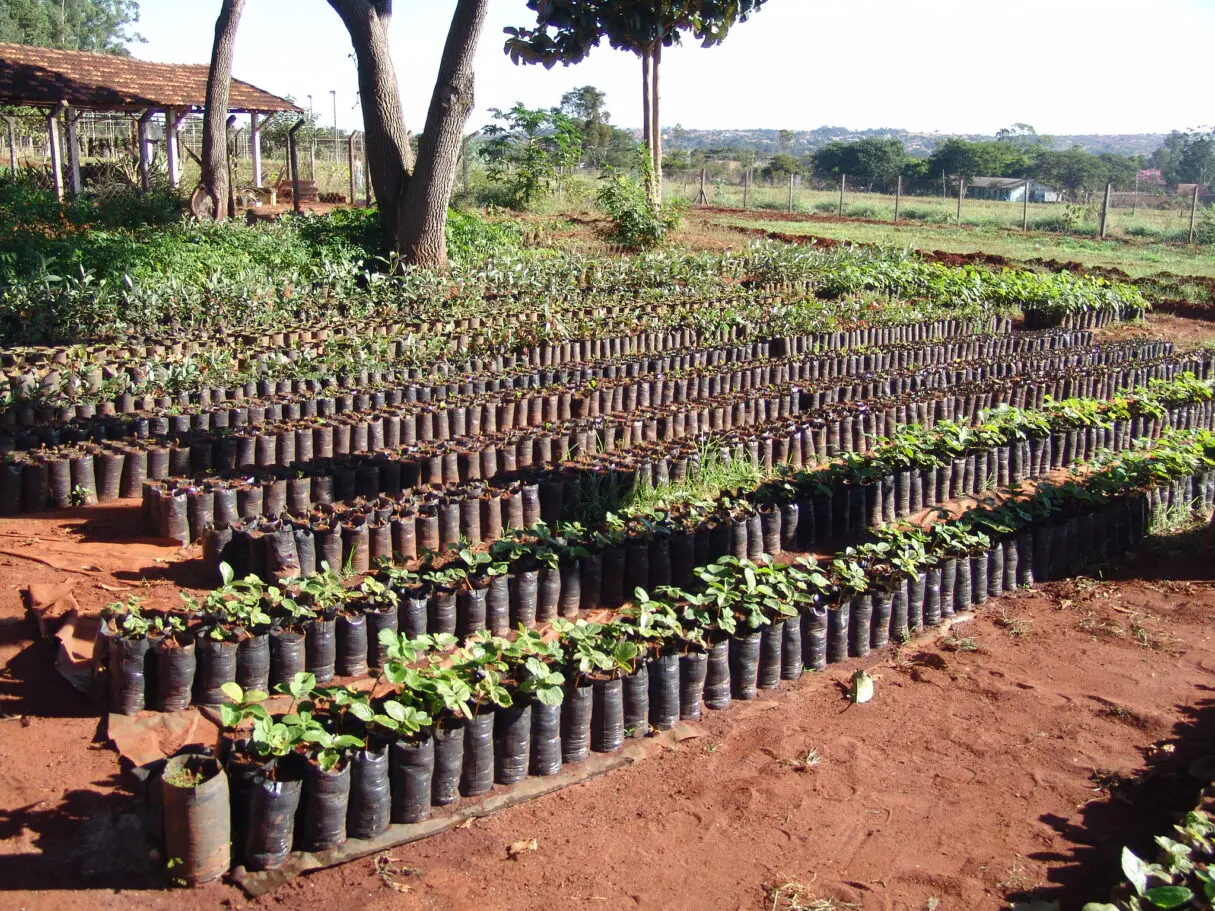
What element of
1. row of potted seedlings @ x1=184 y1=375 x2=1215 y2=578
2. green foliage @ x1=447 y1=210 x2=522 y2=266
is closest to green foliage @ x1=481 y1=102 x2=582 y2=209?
green foliage @ x1=447 y1=210 x2=522 y2=266

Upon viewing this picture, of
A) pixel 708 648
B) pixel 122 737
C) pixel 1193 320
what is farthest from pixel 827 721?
pixel 1193 320

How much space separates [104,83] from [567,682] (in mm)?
23228

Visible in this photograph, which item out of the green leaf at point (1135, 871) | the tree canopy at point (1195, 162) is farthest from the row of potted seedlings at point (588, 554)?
the tree canopy at point (1195, 162)

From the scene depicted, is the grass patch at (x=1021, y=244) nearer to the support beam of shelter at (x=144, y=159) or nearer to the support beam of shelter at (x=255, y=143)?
the support beam of shelter at (x=255, y=143)

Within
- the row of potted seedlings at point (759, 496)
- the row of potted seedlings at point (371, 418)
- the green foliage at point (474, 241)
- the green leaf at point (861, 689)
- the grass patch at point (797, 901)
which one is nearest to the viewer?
the grass patch at point (797, 901)

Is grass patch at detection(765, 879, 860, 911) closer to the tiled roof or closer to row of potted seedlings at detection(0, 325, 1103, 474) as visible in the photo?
row of potted seedlings at detection(0, 325, 1103, 474)

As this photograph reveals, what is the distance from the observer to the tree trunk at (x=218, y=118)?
712 inches

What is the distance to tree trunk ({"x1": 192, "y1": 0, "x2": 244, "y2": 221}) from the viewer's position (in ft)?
59.4

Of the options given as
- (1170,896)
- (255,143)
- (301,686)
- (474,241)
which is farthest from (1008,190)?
(301,686)

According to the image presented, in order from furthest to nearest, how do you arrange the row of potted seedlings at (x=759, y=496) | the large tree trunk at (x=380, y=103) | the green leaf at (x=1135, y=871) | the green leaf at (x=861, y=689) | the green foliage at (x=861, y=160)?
1. the green foliage at (x=861, y=160)
2. the large tree trunk at (x=380, y=103)
3. the row of potted seedlings at (x=759, y=496)
4. the green leaf at (x=861, y=689)
5. the green leaf at (x=1135, y=871)

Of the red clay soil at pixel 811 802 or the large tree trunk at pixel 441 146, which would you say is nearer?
the red clay soil at pixel 811 802

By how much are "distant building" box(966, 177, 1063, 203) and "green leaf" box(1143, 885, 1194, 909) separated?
58872 mm

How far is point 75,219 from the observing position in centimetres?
1602

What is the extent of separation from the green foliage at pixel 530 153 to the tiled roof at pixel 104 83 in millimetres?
5180
